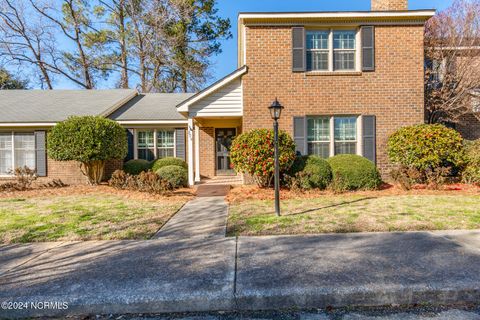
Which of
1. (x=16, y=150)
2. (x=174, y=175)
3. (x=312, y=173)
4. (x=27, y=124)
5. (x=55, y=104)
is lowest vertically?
(x=174, y=175)

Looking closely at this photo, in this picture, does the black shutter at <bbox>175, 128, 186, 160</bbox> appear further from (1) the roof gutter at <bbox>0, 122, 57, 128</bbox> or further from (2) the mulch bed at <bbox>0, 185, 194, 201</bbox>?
(1) the roof gutter at <bbox>0, 122, 57, 128</bbox>

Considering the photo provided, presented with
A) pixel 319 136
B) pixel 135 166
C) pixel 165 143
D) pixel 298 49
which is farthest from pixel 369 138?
pixel 135 166

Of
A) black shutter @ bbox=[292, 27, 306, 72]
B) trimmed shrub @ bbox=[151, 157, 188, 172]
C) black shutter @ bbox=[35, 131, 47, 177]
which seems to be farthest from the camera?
black shutter @ bbox=[35, 131, 47, 177]

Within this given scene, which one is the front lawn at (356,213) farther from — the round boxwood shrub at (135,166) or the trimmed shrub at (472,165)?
the round boxwood shrub at (135,166)

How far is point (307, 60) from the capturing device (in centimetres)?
971

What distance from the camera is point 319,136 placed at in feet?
32.2

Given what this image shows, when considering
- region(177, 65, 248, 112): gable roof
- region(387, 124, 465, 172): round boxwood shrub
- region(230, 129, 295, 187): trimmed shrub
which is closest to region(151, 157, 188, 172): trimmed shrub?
region(177, 65, 248, 112): gable roof

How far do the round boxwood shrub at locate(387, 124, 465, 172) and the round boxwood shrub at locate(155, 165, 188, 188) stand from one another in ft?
24.2

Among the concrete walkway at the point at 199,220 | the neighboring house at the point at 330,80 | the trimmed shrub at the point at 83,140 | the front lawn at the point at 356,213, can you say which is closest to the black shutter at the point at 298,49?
the neighboring house at the point at 330,80

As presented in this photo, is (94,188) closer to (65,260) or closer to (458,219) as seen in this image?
(65,260)

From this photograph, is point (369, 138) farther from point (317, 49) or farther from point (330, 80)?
point (317, 49)

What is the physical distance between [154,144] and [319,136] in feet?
23.4

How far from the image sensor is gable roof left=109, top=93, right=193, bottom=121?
1214 centimetres

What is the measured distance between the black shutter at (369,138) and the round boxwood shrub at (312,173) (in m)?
1.80
